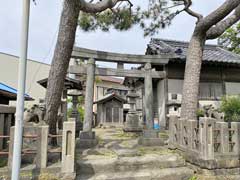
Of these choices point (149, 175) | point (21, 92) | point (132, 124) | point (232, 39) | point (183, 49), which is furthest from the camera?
point (232, 39)

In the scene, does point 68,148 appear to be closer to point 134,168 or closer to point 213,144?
point 134,168

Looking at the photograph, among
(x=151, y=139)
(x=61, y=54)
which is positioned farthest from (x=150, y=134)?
(x=61, y=54)

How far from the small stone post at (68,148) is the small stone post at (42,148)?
1.20ft

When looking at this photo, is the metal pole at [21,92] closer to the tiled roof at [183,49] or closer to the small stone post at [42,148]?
the small stone post at [42,148]

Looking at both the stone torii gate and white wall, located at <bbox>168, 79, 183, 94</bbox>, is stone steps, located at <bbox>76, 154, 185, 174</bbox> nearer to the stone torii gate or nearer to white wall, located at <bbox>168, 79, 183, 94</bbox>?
the stone torii gate

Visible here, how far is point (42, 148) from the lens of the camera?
3963 millimetres

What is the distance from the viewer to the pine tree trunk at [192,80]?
19.8 ft

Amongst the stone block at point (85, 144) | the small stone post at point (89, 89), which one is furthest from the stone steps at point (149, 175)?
the small stone post at point (89, 89)

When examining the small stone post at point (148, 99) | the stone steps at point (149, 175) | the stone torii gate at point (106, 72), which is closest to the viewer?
the stone steps at point (149, 175)

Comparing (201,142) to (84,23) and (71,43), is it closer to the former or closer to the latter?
(71,43)

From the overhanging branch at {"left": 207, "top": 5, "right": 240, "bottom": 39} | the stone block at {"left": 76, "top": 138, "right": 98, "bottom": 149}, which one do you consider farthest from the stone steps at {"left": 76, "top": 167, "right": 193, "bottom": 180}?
the overhanging branch at {"left": 207, "top": 5, "right": 240, "bottom": 39}

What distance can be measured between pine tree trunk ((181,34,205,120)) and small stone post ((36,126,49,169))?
4.15m

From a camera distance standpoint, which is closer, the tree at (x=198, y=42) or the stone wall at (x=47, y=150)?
the stone wall at (x=47, y=150)

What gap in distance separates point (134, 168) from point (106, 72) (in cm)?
400
